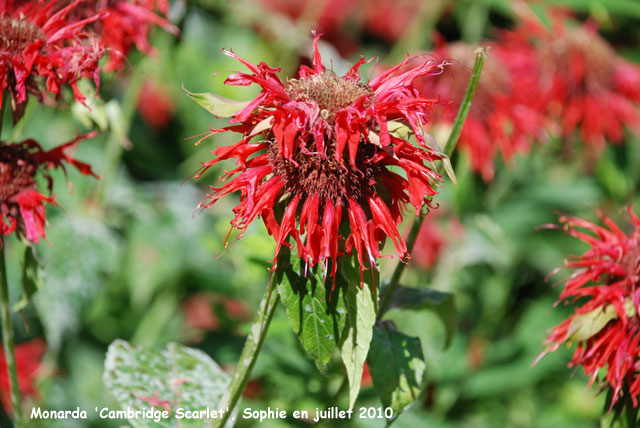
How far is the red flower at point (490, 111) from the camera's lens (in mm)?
1685

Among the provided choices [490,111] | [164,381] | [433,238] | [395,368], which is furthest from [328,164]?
[433,238]

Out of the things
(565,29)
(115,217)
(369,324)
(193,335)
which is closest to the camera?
(369,324)

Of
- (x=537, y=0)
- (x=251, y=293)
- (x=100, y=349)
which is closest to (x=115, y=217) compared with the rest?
(x=251, y=293)

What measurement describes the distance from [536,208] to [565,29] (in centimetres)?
58

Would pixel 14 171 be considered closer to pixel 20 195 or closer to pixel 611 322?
pixel 20 195

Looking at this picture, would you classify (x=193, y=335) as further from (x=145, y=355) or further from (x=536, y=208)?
(x=536, y=208)

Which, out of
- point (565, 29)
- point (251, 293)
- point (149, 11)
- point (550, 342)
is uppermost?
point (565, 29)

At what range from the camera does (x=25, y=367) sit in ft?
5.16

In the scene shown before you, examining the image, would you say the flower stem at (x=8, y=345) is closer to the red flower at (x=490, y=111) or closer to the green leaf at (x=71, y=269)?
the green leaf at (x=71, y=269)

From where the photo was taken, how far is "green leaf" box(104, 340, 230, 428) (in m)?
0.86

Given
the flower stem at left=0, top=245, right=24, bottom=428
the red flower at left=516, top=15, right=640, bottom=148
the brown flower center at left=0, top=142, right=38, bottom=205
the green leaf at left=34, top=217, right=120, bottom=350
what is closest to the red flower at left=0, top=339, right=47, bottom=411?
the green leaf at left=34, top=217, right=120, bottom=350

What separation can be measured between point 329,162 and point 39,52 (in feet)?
1.37

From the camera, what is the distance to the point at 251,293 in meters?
1.62

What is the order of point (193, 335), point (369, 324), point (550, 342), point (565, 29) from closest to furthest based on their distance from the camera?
point (369, 324)
point (550, 342)
point (193, 335)
point (565, 29)
